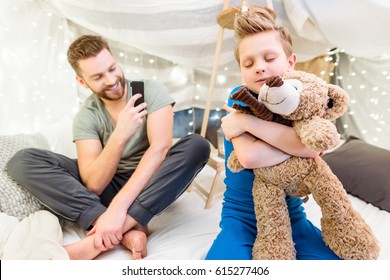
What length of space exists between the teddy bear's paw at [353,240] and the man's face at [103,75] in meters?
0.78

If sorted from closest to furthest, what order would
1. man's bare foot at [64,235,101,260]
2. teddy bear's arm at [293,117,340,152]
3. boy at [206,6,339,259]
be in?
teddy bear's arm at [293,117,340,152] → boy at [206,6,339,259] → man's bare foot at [64,235,101,260]

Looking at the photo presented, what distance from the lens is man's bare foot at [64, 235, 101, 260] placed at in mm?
818

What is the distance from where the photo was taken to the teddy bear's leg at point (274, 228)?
0.63 m

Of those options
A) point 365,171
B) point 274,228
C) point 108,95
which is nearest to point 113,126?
point 108,95

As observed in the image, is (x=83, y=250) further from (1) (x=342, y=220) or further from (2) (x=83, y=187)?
(1) (x=342, y=220)

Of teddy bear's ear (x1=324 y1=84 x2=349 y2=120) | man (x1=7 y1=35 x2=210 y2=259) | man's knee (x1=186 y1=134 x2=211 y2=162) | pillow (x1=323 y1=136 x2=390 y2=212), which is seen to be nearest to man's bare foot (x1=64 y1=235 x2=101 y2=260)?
man (x1=7 y1=35 x2=210 y2=259)

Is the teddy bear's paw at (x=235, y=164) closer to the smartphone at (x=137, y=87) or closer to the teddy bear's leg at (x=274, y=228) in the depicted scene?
the teddy bear's leg at (x=274, y=228)

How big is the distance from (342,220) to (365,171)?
64 centimetres

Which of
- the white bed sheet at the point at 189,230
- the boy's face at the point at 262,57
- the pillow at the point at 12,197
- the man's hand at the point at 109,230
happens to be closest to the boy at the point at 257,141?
the boy's face at the point at 262,57

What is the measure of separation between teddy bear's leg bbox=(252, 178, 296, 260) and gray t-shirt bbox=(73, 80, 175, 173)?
0.55m

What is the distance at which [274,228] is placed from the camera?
0.64 metres

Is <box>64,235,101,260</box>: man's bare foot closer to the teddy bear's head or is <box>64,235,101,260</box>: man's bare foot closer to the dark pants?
the dark pants
